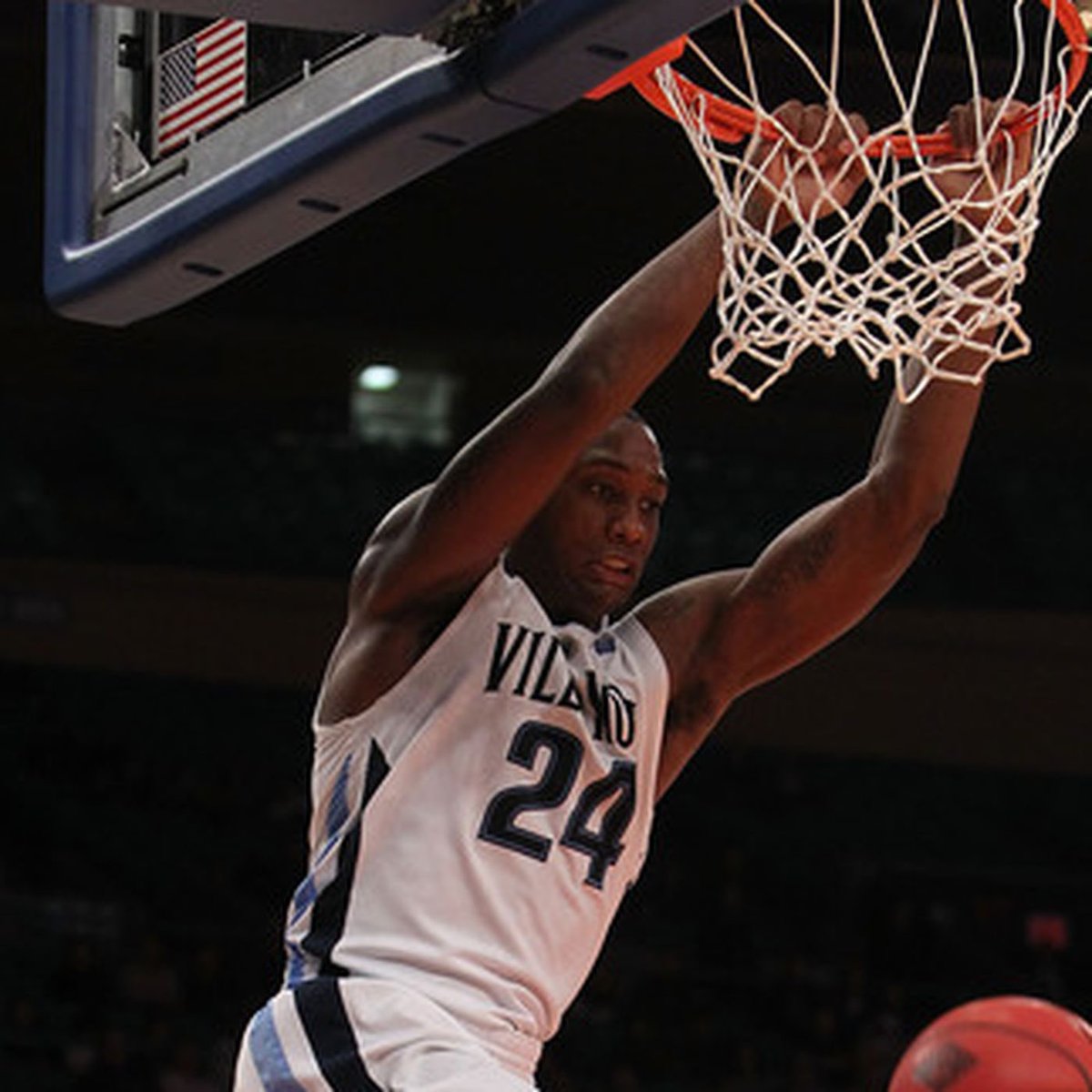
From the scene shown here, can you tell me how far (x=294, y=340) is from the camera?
12.4 meters

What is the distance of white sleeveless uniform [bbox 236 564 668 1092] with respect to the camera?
11.0 feet

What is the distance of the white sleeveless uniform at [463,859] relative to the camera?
11.0 ft

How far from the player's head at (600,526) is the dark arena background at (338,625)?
736cm

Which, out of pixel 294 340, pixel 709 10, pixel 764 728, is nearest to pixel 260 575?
pixel 294 340

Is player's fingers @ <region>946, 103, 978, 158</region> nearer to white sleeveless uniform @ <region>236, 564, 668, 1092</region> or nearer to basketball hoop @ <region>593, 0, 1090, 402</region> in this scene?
basketball hoop @ <region>593, 0, 1090, 402</region>

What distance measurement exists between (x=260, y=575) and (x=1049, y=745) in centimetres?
446

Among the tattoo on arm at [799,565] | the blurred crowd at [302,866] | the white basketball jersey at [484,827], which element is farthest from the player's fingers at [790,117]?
the blurred crowd at [302,866]

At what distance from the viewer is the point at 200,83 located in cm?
378

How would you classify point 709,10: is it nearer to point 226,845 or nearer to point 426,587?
point 426,587

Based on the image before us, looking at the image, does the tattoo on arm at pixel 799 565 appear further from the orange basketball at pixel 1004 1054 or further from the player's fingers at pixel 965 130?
the orange basketball at pixel 1004 1054

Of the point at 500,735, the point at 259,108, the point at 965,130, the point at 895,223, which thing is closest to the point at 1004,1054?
the point at 500,735

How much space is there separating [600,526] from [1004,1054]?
3.85 ft

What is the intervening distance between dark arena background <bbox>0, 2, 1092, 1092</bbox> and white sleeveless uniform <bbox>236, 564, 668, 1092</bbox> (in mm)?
7577

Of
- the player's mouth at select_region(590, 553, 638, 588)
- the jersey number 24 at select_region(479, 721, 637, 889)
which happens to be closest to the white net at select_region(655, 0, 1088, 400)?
the player's mouth at select_region(590, 553, 638, 588)
